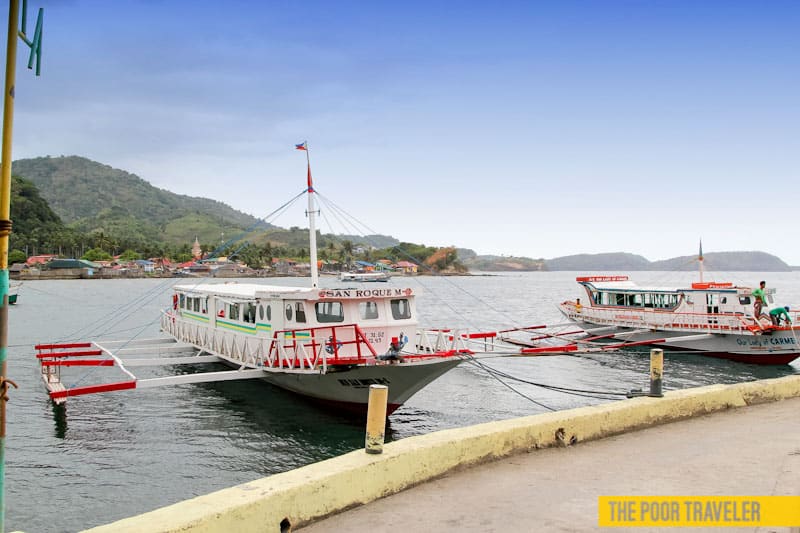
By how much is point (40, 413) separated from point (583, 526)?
2003 centimetres

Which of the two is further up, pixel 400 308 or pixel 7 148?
pixel 7 148

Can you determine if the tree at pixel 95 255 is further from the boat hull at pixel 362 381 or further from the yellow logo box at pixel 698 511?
the yellow logo box at pixel 698 511

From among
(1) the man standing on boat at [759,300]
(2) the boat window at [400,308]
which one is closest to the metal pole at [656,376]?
(2) the boat window at [400,308]

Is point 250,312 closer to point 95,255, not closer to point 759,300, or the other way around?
point 759,300

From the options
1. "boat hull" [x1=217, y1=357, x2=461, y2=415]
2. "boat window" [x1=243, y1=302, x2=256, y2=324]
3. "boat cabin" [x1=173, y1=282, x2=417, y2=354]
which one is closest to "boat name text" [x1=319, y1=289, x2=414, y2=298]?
"boat cabin" [x1=173, y1=282, x2=417, y2=354]

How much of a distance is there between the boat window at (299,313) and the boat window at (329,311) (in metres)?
0.38

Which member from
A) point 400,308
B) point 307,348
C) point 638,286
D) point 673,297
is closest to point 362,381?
point 307,348

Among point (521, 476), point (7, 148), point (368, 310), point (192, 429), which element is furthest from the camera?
point (368, 310)

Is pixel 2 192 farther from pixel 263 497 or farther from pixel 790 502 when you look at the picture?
pixel 790 502

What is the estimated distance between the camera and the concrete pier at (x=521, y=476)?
234 inches

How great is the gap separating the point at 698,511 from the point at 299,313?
1389cm

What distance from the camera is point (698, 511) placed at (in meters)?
6.26

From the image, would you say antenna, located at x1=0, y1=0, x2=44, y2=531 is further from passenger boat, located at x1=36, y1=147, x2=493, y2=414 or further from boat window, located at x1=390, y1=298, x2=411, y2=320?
boat window, located at x1=390, y1=298, x2=411, y2=320

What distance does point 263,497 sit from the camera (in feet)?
19.2
